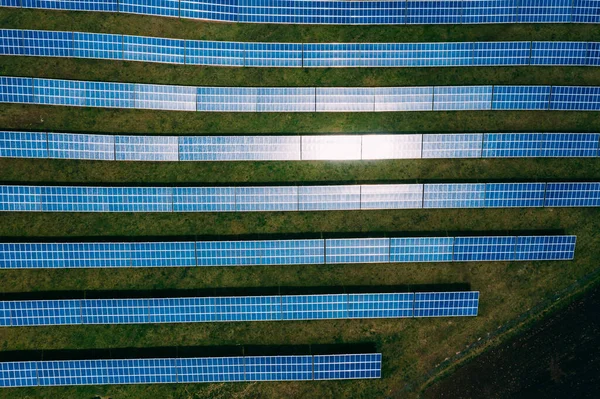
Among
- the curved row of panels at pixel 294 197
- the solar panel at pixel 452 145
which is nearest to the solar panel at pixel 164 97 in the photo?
the curved row of panels at pixel 294 197

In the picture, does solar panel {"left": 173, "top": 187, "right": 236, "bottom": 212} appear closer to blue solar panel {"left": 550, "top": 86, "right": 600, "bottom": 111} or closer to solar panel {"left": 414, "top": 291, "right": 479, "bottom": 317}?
solar panel {"left": 414, "top": 291, "right": 479, "bottom": 317}

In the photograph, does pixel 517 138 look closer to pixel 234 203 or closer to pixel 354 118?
pixel 354 118

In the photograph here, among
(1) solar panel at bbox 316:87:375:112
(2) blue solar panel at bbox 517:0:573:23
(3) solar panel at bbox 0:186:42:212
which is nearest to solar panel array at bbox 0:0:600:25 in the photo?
(2) blue solar panel at bbox 517:0:573:23

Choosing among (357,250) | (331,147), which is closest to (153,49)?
(331,147)

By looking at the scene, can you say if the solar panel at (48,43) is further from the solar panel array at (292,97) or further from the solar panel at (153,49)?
the solar panel at (153,49)

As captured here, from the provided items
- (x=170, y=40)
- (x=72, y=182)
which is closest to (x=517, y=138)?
(x=170, y=40)

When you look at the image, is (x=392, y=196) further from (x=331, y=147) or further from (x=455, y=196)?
(x=331, y=147)
